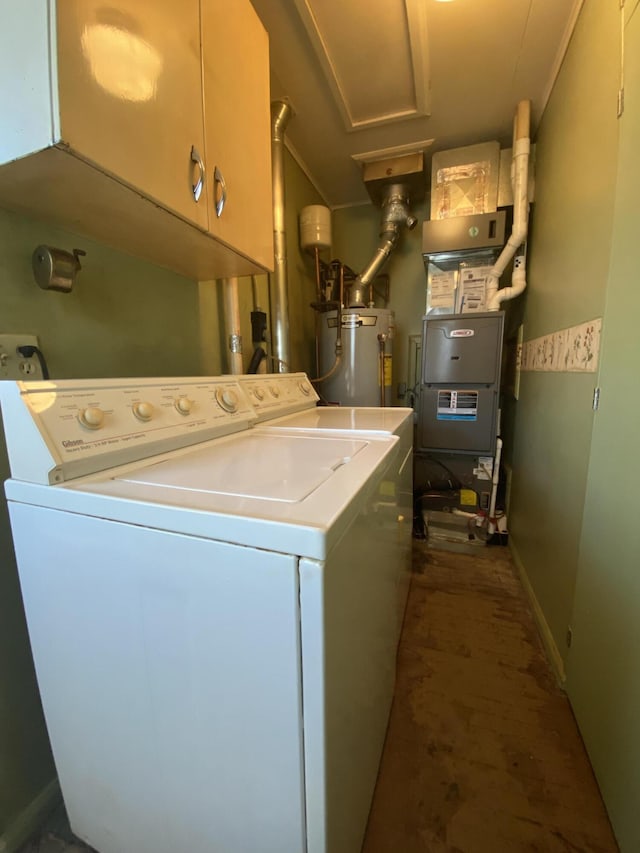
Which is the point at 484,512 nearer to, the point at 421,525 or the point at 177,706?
the point at 421,525

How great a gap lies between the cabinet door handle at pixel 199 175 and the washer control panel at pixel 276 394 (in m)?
0.57

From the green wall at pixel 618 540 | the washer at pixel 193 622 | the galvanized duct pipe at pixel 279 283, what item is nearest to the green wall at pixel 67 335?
the washer at pixel 193 622

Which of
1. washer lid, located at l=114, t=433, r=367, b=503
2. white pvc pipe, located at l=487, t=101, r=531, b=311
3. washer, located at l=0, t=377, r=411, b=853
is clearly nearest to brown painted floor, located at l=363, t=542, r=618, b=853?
washer, located at l=0, t=377, r=411, b=853

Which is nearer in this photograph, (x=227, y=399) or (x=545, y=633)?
(x=227, y=399)

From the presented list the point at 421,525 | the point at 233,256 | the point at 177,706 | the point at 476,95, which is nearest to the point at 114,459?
the point at 177,706

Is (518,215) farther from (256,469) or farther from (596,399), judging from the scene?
(256,469)

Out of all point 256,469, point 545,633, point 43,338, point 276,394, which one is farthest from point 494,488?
point 43,338

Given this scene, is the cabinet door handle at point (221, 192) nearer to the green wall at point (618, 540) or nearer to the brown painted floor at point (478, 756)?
the green wall at point (618, 540)

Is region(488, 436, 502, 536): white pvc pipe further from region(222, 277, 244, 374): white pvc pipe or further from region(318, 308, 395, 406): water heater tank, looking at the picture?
region(222, 277, 244, 374): white pvc pipe

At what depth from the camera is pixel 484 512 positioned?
2.20m

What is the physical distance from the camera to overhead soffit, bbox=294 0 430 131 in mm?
1392

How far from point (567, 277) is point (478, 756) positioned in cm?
173

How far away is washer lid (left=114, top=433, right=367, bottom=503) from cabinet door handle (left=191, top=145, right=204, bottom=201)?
A: 2.25 feet

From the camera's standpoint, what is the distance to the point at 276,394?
1.49 metres
